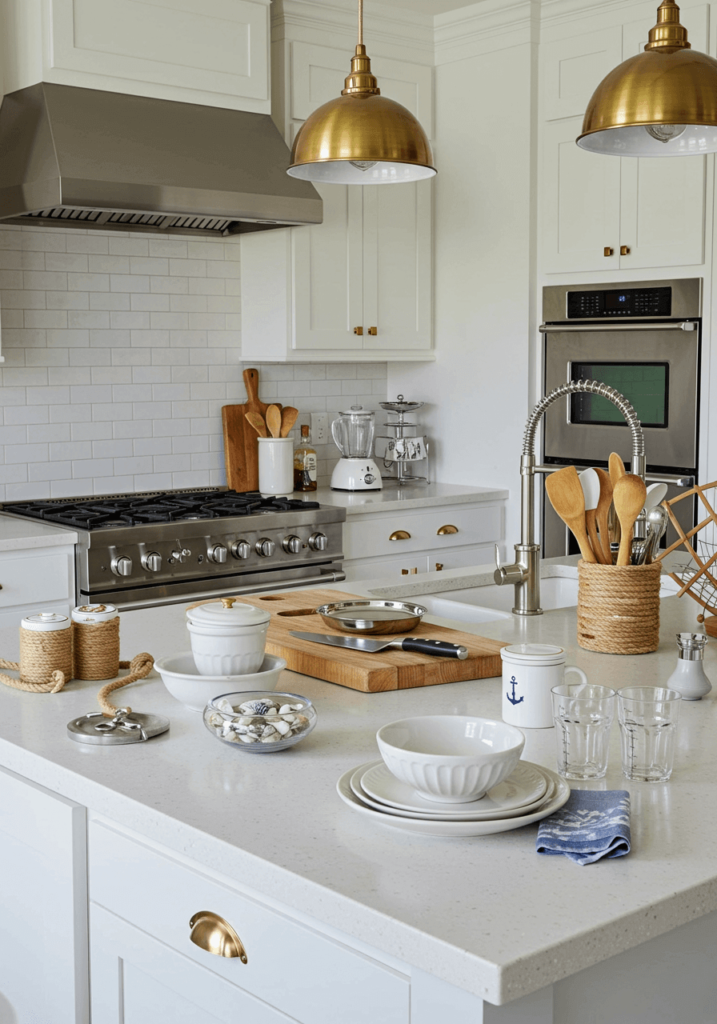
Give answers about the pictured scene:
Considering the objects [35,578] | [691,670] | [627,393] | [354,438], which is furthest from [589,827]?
[354,438]

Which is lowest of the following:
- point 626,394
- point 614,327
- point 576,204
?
point 626,394

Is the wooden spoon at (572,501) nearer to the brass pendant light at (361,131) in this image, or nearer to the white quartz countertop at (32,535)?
the brass pendant light at (361,131)

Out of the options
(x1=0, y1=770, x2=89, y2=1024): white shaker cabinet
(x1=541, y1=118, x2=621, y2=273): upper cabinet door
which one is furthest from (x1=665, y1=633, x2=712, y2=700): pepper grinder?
(x1=541, y1=118, x2=621, y2=273): upper cabinet door

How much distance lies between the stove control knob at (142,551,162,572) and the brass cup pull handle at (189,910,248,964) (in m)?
2.45

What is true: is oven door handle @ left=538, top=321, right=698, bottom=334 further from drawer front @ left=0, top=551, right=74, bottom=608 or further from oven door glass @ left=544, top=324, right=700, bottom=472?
drawer front @ left=0, top=551, right=74, bottom=608

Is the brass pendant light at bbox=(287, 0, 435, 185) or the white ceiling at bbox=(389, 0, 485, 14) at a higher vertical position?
the white ceiling at bbox=(389, 0, 485, 14)

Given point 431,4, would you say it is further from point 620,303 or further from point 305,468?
point 305,468

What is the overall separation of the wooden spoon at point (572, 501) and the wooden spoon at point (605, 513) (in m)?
0.03

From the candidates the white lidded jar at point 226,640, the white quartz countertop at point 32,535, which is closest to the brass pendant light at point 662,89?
the white lidded jar at point 226,640

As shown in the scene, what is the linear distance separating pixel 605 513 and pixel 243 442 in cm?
280

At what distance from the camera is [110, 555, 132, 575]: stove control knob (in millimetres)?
3631

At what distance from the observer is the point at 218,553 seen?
153 inches

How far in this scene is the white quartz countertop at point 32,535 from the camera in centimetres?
341

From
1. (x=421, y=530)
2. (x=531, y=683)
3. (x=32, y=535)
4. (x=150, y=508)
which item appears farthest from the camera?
(x=421, y=530)
